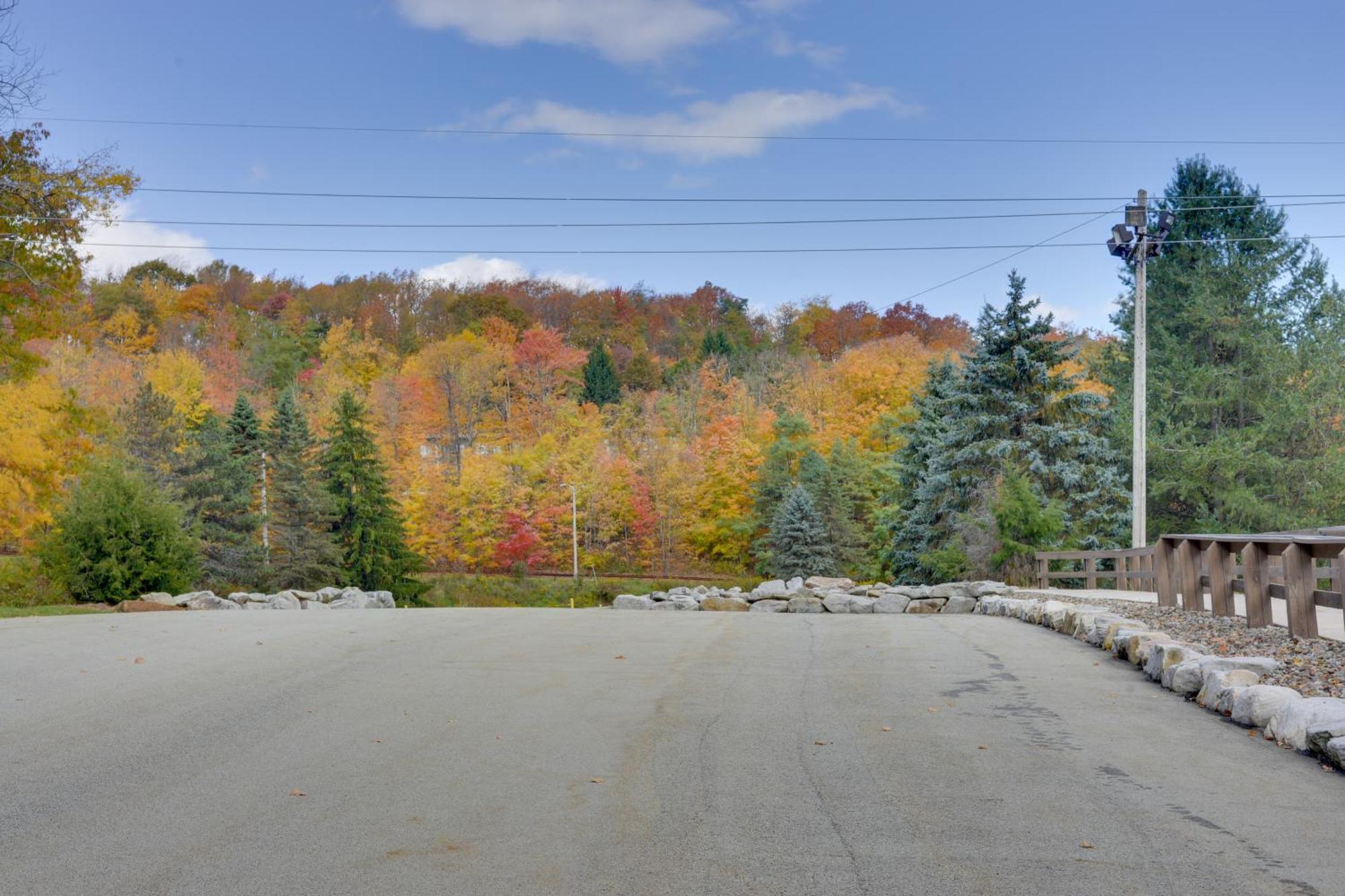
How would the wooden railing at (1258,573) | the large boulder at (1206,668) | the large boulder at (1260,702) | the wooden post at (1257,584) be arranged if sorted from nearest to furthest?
the large boulder at (1260,702) → the large boulder at (1206,668) → the wooden railing at (1258,573) → the wooden post at (1257,584)

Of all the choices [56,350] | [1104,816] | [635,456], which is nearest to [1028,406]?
[1104,816]

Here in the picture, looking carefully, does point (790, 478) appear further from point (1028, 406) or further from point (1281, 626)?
point (1281, 626)

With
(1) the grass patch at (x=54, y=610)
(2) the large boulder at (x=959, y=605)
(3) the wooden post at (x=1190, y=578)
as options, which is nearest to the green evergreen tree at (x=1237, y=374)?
(2) the large boulder at (x=959, y=605)

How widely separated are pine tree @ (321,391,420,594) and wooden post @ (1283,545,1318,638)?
36.4 metres

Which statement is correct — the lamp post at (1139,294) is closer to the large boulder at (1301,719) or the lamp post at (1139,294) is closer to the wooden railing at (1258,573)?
the wooden railing at (1258,573)

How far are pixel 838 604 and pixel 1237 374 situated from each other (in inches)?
821

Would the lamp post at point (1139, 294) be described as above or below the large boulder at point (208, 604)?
above

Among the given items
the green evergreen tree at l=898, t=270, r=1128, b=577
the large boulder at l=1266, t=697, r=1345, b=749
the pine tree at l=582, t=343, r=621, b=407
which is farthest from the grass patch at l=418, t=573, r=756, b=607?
the large boulder at l=1266, t=697, r=1345, b=749

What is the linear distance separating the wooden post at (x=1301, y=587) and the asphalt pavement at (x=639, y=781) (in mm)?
1459

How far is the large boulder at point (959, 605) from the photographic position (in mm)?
19547

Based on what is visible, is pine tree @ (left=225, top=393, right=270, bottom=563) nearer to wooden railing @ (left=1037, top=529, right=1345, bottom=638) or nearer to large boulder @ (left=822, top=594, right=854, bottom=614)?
large boulder @ (left=822, top=594, right=854, bottom=614)

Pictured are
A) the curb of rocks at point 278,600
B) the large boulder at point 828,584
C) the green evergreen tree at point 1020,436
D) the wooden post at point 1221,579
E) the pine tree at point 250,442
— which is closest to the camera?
the wooden post at point 1221,579

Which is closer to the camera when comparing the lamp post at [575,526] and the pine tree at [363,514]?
the pine tree at [363,514]

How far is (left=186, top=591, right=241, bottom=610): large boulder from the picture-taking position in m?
19.1
